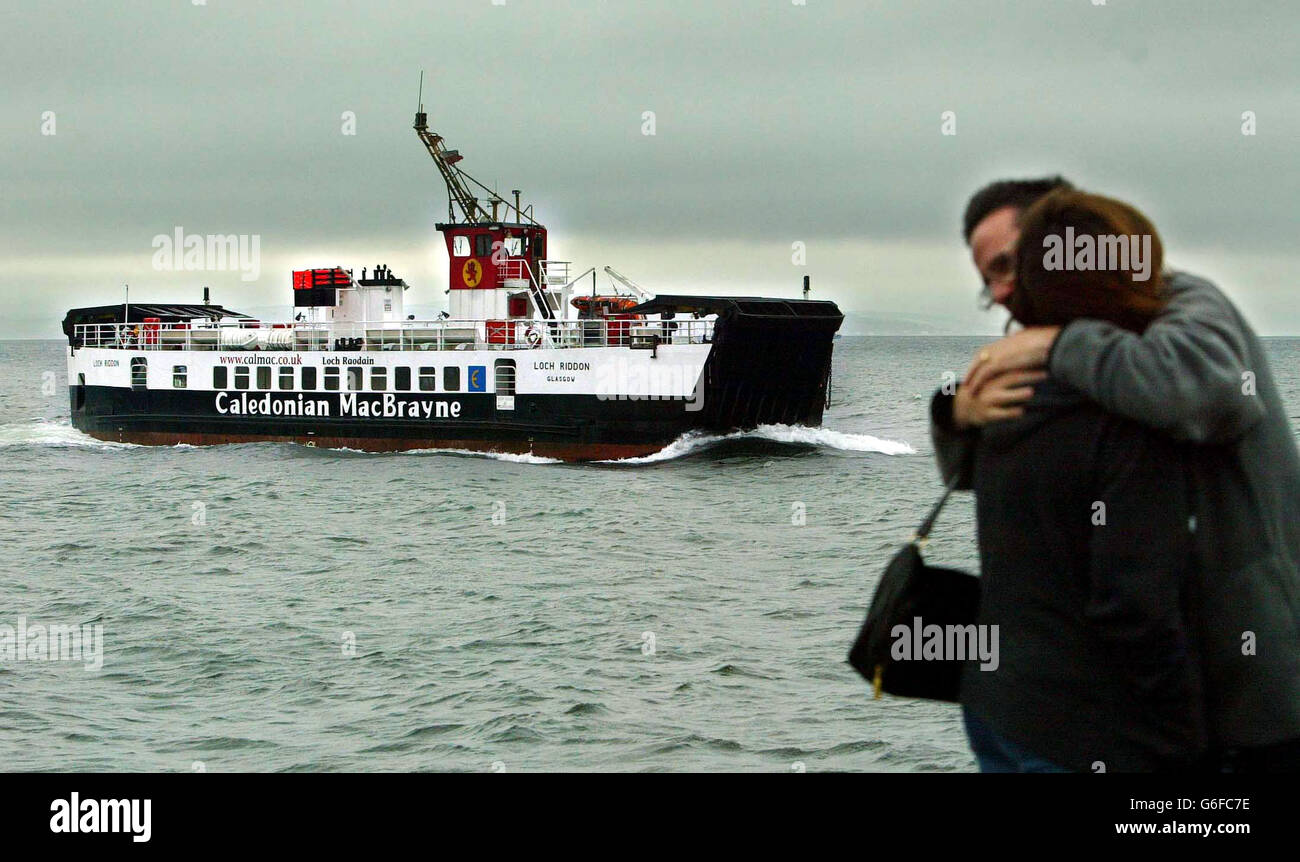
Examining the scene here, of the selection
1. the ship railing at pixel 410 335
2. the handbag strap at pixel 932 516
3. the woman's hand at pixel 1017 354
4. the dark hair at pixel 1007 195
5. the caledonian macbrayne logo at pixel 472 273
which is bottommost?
the handbag strap at pixel 932 516

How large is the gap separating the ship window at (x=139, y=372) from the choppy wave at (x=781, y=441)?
54.5ft

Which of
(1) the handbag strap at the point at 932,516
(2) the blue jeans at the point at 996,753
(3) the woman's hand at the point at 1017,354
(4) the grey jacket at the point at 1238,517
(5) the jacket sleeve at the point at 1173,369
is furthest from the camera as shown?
(1) the handbag strap at the point at 932,516

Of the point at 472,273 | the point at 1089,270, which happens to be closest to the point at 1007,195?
the point at 1089,270

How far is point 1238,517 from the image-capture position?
3.04 metres

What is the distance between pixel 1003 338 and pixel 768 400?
3570 cm

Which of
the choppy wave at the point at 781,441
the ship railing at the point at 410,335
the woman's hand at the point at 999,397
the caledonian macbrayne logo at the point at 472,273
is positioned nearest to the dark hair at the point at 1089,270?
the woman's hand at the point at 999,397

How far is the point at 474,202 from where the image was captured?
149 ft

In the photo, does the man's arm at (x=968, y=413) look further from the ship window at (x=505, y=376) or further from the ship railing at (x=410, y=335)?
the ship window at (x=505, y=376)

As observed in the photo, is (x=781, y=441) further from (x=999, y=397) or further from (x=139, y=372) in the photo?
(x=999, y=397)

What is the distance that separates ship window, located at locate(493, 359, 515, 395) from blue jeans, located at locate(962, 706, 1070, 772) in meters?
35.4

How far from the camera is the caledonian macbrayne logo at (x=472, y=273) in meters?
44.0

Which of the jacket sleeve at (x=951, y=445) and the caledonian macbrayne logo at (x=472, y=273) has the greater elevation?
the caledonian macbrayne logo at (x=472, y=273)
